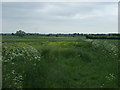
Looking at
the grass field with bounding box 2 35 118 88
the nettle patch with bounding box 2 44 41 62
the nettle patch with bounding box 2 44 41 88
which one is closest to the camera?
the nettle patch with bounding box 2 44 41 88

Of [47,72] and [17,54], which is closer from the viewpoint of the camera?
→ [17,54]

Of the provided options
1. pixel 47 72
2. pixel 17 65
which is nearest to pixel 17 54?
pixel 17 65

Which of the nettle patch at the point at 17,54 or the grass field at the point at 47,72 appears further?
the nettle patch at the point at 17,54

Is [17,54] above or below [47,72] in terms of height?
above

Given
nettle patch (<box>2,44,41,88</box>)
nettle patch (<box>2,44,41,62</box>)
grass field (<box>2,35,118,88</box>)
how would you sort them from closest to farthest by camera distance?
nettle patch (<box>2,44,41,88</box>) < grass field (<box>2,35,118,88</box>) < nettle patch (<box>2,44,41,62</box>)

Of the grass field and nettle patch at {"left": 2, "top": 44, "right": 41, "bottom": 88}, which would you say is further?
the grass field

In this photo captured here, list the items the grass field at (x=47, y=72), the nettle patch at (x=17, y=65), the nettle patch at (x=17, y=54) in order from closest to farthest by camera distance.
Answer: the nettle patch at (x=17, y=65) → the grass field at (x=47, y=72) → the nettle patch at (x=17, y=54)

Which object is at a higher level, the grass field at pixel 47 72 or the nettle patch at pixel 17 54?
the nettle patch at pixel 17 54

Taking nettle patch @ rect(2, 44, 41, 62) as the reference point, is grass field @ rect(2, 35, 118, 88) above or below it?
below

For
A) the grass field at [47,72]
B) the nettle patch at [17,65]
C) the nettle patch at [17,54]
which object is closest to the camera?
the nettle patch at [17,65]

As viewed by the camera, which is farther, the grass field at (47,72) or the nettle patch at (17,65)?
the grass field at (47,72)

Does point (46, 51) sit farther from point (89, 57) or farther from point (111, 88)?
point (111, 88)

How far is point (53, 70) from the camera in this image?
9227 millimetres

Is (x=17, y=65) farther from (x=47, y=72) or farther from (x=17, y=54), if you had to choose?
(x=47, y=72)
